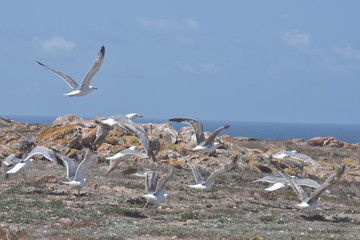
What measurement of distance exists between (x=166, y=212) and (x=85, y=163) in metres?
3.58

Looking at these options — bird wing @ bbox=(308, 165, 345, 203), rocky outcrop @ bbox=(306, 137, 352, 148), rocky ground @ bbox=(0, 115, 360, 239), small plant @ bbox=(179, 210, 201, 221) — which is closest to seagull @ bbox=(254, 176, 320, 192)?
rocky ground @ bbox=(0, 115, 360, 239)

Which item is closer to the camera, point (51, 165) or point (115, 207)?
point (115, 207)

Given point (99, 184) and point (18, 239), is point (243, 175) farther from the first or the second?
point (18, 239)

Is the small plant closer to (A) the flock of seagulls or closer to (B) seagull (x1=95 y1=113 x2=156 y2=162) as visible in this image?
(A) the flock of seagulls

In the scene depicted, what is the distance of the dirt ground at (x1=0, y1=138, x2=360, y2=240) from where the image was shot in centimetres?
1283

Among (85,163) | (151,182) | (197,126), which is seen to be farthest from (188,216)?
(197,126)

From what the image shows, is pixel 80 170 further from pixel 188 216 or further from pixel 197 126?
pixel 197 126

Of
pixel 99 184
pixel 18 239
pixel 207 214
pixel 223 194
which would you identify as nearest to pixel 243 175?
pixel 223 194

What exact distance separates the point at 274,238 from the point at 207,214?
4533mm

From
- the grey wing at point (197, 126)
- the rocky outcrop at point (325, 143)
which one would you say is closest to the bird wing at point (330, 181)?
the grey wing at point (197, 126)

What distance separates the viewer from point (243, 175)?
2819 centimetres

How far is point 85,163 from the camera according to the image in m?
18.3

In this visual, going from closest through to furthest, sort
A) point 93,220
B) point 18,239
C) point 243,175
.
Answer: point 18,239 < point 93,220 < point 243,175

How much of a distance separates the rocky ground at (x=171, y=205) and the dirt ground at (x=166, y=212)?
0.03m
